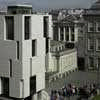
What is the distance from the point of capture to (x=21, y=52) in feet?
12.1

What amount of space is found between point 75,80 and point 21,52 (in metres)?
1.24

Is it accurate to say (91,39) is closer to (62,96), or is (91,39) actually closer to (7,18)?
(62,96)

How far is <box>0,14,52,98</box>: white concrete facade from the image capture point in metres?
3.72

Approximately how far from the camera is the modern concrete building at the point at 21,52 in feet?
12.2

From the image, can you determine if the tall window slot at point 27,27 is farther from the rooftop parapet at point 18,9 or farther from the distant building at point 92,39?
the distant building at point 92,39

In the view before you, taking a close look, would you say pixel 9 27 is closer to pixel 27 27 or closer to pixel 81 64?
pixel 27 27

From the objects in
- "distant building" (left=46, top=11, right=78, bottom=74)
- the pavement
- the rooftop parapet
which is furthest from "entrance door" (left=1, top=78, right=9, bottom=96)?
the rooftop parapet

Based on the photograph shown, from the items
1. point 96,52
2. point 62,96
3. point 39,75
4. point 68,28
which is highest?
point 68,28

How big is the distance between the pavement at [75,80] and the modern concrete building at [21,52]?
422 millimetres

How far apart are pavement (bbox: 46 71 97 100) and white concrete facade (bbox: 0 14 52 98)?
1.58 ft

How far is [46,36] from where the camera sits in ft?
14.4

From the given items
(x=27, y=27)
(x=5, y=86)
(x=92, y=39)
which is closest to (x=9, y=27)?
(x=27, y=27)

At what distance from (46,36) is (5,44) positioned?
0.83 m

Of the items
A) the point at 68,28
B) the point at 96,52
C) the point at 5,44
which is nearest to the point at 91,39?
the point at 96,52
